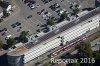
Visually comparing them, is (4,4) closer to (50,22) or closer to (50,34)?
(50,22)

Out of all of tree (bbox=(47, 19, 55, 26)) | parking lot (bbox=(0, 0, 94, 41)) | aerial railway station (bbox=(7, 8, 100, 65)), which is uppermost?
parking lot (bbox=(0, 0, 94, 41))

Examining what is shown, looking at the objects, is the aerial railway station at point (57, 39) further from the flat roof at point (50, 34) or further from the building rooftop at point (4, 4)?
the building rooftop at point (4, 4)

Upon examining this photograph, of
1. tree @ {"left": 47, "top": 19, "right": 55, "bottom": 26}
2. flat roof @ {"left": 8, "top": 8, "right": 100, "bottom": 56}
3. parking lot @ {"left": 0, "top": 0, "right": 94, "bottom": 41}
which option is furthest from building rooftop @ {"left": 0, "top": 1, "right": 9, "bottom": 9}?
flat roof @ {"left": 8, "top": 8, "right": 100, "bottom": 56}

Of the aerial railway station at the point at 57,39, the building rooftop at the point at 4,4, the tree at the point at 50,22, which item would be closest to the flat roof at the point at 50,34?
the aerial railway station at the point at 57,39

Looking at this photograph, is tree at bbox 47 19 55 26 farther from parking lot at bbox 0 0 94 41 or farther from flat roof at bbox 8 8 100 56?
flat roof at bbox 8 8 100 56

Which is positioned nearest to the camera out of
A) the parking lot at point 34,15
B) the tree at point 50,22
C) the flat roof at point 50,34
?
the flat roof at point 50,34

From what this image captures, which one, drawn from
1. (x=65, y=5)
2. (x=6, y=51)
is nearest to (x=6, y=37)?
(x=6, y=51)

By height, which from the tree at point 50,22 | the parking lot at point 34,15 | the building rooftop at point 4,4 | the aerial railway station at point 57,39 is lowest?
the aerial railway station at point 57,39

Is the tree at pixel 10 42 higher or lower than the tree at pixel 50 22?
lower

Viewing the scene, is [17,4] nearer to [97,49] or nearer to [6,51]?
[6,51]
